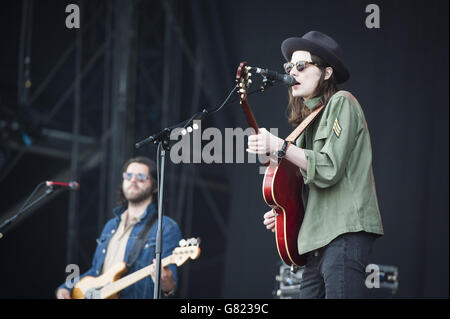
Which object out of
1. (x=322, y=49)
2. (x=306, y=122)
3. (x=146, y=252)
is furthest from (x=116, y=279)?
(x=322, y=49)

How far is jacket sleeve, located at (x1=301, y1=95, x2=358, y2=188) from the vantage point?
2.49 metres

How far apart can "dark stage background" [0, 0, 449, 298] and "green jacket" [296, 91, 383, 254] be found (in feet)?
9.43

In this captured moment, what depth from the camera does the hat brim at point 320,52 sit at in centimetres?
279

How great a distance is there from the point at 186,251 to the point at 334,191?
166 centimetres

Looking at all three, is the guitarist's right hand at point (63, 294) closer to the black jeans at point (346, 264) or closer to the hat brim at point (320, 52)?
the black jeans at point (346, 264)

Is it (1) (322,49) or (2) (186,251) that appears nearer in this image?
(1) (322,49)

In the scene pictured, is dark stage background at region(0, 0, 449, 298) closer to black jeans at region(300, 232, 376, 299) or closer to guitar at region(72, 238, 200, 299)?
guitar at region(72, 238, 200, 299)

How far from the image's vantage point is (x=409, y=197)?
5.27 m

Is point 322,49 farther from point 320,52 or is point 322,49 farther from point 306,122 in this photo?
point 306,122

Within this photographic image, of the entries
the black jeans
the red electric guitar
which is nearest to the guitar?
the red electric guitar

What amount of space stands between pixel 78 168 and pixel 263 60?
8.31 feet

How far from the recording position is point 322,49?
2789mm
